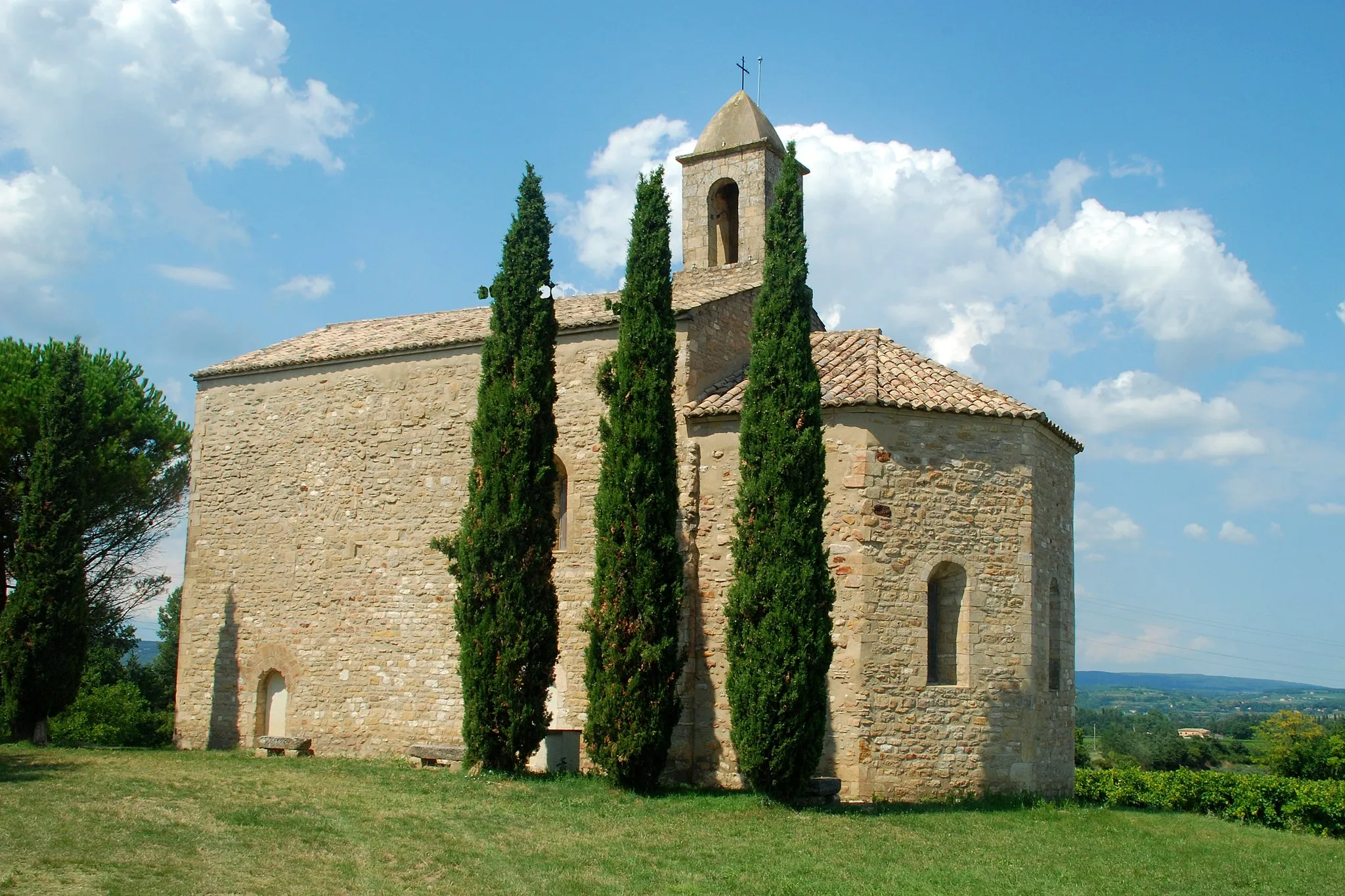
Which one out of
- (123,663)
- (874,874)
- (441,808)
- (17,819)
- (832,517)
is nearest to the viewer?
(874,874)

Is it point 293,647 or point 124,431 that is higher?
point 124,431

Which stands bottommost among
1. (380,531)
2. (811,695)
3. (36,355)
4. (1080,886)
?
(1080,886)

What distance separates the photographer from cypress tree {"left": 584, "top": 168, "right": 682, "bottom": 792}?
13977mm

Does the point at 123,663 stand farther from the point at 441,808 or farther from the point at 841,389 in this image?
the point at 841,389

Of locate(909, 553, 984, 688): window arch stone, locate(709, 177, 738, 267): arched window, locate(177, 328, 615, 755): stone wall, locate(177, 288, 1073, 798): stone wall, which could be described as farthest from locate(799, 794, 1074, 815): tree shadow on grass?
locate(709, 177, 738, 267): arched window

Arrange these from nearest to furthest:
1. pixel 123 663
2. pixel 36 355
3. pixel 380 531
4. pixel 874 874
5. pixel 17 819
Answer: pixel 874 874 → pixel 17 819 → pixel 380 531 → pixel 36 355 → pixel 123 663

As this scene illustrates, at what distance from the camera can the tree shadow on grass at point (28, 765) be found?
1428 cm

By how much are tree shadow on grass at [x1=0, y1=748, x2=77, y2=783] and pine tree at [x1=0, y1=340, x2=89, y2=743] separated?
49.9 inches

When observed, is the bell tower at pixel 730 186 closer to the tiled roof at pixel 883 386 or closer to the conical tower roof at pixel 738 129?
the conical tower roof at pixel 738 129

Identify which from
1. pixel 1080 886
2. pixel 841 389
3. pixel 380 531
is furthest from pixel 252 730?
pixel 1080 886

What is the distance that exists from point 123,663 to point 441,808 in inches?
976

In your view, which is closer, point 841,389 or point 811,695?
point 811,695

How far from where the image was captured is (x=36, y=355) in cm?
2334

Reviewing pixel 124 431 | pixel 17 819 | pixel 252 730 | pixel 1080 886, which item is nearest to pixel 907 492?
pixel 1080 886
